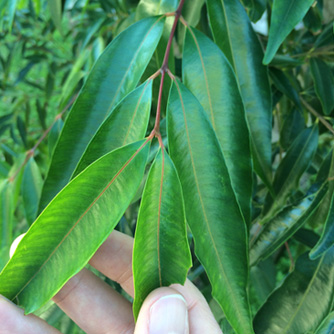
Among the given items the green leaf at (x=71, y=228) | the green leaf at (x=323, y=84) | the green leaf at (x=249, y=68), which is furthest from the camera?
the green leaf at (x=323, y=84)

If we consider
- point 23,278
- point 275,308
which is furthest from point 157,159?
point 275,308

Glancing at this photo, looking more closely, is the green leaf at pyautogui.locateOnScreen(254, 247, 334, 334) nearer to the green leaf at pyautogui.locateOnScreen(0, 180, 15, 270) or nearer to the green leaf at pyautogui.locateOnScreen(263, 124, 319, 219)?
the green leaf at pyautogui.locateOnScreen(263, 124, 319, 219)

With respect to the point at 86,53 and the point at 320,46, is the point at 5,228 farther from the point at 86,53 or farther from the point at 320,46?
the point at 320,46

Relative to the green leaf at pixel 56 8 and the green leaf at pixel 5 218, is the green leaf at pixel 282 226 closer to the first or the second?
the green leaf at pixel 5 218

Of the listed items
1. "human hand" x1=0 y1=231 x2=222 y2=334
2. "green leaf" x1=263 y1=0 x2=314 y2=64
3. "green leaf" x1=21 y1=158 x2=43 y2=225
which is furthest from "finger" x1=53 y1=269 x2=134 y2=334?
"green leaf" x1=263 y1=0 x2=314 y2=64

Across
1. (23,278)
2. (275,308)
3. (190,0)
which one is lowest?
(275,308)

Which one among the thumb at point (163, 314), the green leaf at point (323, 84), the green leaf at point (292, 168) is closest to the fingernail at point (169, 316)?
the thumb at point (163, 314)
